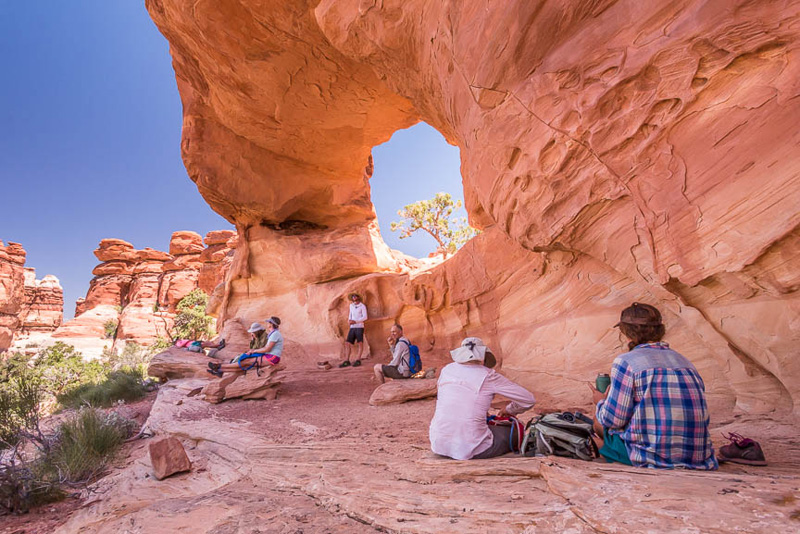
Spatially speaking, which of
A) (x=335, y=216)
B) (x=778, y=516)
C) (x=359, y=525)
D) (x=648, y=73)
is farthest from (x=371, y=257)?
(x=778, y=516)

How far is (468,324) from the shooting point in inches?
313

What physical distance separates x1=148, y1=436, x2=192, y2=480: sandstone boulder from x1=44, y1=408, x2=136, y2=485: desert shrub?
0.78 m

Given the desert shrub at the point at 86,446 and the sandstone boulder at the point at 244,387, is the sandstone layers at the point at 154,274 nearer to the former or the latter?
the sandstone boulder at the point at 244,387

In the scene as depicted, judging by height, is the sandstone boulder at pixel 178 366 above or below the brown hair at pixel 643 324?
below

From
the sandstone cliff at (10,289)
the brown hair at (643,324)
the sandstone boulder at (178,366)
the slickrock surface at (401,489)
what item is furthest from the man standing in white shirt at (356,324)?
the sandstone cliff at (10,289)

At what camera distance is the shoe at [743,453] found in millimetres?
2354

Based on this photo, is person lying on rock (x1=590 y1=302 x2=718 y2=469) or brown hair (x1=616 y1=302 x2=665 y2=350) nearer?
person lying on rock (x1=590 y1=302 x2=718 y2=469)

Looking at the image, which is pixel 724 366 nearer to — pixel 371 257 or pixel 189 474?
pixel 189 474

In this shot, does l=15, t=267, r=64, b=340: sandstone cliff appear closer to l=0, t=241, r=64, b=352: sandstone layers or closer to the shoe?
l=0, t=241, r=64, b=352: sandstone layers

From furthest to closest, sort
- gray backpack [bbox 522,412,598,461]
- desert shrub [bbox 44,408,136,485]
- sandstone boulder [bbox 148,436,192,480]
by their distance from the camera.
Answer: desert shrub [bbox 44,408,136,485] < sandstone boulder [bbox 148,436,192,480] < gray backpack [bbox 522,412,598,461]

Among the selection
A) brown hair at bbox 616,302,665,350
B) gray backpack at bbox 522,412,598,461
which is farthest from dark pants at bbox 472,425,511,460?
brown hair at bbox 616,302,665,350

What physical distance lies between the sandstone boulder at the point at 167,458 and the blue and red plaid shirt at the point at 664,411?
13.1 ft

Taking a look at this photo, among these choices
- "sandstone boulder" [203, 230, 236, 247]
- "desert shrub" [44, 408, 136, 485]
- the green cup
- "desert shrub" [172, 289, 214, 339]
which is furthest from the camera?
"sandstone boulder" [203, 230, 236, 247]

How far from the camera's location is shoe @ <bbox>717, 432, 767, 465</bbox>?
2.35 metres
